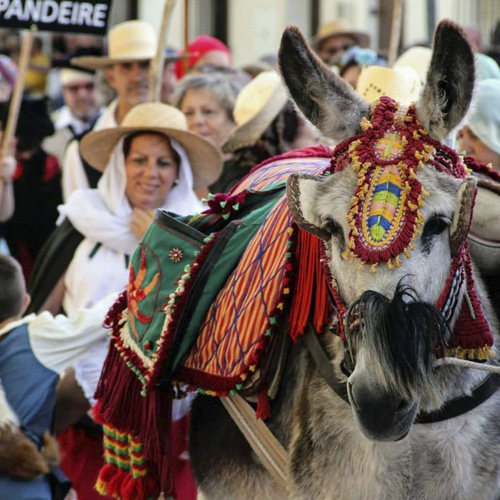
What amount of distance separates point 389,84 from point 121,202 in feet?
5.28

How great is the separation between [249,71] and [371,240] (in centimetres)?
641

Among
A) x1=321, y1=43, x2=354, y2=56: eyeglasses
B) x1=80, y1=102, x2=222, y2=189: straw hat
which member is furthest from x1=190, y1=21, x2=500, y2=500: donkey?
x1=321, y1=43, x2=354, y2=56: eyeglasses

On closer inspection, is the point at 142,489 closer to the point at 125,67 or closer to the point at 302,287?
the point at 302,287

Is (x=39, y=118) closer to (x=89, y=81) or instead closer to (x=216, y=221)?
(x=89, y=81)

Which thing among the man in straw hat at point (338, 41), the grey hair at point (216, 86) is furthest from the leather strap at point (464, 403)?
the man in straw hat at point (338, 41)

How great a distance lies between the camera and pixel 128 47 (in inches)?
339

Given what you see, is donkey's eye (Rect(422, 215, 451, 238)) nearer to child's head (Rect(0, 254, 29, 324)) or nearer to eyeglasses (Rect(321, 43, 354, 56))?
child's head (Rect(0, 254, 29, 324))

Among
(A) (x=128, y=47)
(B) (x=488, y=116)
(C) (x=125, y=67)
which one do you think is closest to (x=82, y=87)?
(A) (x=128, y=47)

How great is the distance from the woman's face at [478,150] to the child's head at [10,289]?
178cm

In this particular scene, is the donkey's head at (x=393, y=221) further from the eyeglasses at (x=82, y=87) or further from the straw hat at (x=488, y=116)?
the eyeglasses at (x=82, y=87)

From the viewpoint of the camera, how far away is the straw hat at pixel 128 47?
28.0 feet

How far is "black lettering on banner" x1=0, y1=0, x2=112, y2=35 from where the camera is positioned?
704cm

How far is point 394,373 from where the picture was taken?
124 inches

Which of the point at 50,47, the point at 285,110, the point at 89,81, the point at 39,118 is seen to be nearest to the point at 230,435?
the point at 285,110
